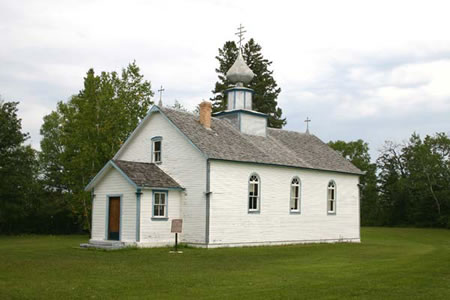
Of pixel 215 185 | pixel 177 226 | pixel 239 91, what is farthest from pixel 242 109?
pixel 177 226

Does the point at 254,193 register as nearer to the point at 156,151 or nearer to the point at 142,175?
the point at 156,151

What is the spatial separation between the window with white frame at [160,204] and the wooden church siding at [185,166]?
1048mm

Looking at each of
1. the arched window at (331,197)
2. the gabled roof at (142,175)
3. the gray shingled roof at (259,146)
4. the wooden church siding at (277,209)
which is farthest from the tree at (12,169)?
the arched window at (331,197)

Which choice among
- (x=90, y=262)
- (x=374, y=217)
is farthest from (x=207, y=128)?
(x=374, y=217)

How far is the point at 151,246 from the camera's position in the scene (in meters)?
25.6

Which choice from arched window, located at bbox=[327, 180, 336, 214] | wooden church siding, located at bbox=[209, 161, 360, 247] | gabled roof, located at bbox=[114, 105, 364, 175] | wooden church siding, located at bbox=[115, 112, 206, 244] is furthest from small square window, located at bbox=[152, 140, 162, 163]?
arched window, located at bbox=[327, 180, 336, 214]

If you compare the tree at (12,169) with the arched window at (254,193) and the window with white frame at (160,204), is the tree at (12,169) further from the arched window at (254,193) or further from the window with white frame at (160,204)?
the arched window at (254,193)

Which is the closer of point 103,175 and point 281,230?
point 103,175

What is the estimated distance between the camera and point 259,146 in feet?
101

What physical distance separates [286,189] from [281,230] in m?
2.21

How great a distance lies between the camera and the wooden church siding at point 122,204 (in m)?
25.7

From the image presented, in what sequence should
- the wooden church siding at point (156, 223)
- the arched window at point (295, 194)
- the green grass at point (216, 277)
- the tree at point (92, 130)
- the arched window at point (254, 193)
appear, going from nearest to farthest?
the green grass at point (216, 277), the wooden church siding at point (156, 223), the arched window at point (254, 193), the arched window at point (295, 194), the tree at point (92, 130)

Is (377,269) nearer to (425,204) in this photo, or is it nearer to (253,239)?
(253,239)

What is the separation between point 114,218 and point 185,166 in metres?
4.17
